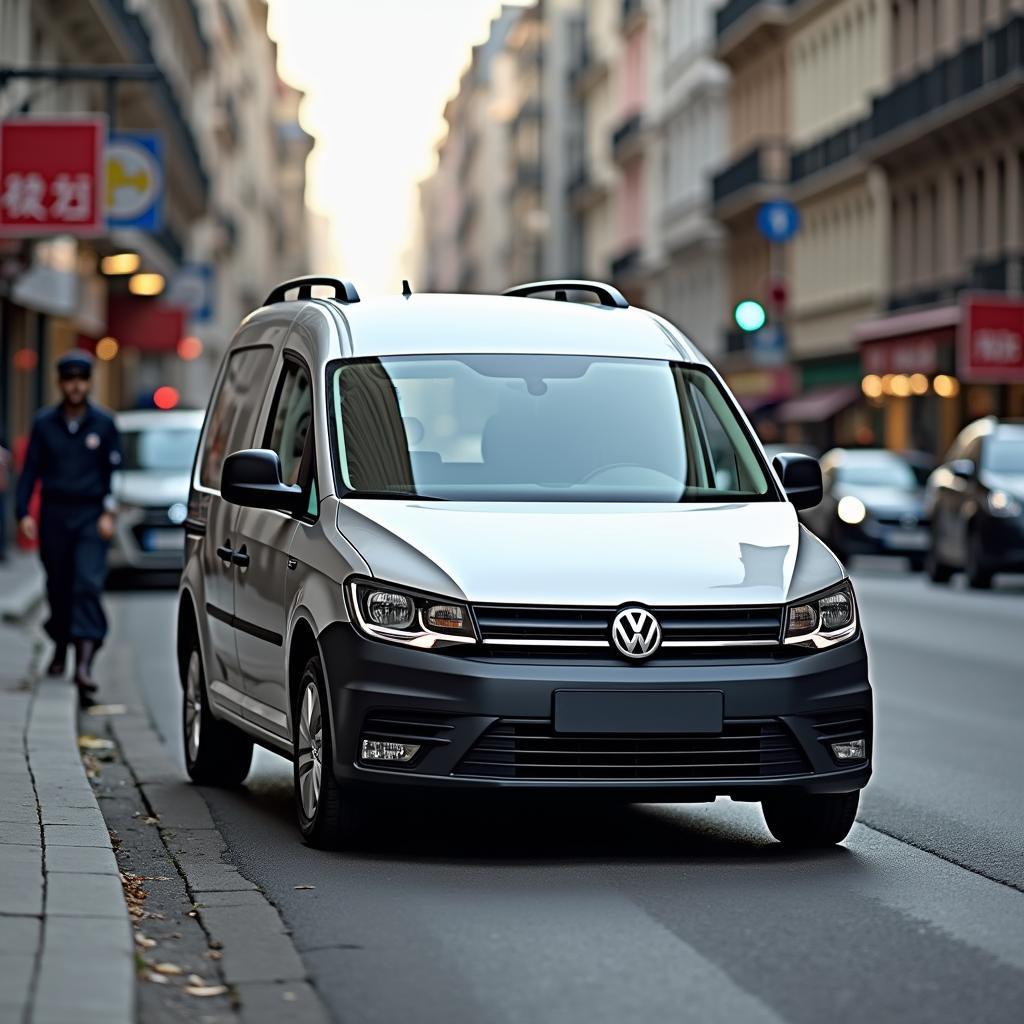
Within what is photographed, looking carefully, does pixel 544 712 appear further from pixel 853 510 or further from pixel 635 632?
pixel 853 510

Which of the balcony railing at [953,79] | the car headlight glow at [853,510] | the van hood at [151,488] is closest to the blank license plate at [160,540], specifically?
the van hood at [151,488]

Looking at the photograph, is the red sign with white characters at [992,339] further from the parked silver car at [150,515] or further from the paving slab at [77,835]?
the paving slab at [77,835]

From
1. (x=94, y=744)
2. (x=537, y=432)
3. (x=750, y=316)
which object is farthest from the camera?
(x=750, y=316)

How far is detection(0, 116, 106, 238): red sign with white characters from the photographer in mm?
24984

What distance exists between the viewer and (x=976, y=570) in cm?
2788

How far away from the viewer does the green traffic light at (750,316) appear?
2709 centimetres

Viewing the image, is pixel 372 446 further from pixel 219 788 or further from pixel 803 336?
pixel 803 336

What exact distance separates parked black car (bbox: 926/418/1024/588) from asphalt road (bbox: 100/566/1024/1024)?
1596 centimetres

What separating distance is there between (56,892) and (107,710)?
718 centimetres

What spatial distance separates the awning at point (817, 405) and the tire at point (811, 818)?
163 ft

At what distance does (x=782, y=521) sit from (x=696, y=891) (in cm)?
148

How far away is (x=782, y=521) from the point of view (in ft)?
28.3

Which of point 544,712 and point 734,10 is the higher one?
point 734,10

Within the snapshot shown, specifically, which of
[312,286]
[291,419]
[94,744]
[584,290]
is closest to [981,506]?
[94,744]
